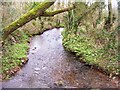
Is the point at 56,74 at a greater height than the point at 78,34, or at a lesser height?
lesser

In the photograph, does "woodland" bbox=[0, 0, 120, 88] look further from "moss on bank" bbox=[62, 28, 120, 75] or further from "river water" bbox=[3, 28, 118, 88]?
"river water" bbox=[3, 28, 118, 88]

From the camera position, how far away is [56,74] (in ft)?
24.6

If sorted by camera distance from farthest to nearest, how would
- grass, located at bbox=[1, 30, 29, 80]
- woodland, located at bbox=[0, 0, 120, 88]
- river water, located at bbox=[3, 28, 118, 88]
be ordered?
woodland, located at bbox=[0, 0, 120, 88], grass, located at bbox=[1, 30, 29, 80], river water, located at bbox=[3, 28, 118, 88]

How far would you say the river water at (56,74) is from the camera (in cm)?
661

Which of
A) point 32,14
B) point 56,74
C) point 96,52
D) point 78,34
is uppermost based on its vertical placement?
point 32,14

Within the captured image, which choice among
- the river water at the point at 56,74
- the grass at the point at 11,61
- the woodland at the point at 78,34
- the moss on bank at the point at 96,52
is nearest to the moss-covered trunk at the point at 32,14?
the woodland at the point at 78,34

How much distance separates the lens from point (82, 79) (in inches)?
280

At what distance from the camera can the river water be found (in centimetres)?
661

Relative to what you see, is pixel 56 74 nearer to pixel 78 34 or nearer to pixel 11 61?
pixel 11 61

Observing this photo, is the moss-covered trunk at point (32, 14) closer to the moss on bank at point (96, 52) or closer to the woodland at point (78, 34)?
the woodland at point (78, 34)

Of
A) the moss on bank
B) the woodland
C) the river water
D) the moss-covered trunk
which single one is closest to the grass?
the woodland

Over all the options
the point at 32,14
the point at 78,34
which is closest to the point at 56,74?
the point at 32,14

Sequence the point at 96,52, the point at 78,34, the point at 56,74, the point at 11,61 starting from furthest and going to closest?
the point at 78,34
the point at 96,52
the point at 11,61
the point at 56,74

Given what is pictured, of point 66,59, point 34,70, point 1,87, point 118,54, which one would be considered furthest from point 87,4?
point 1,87
